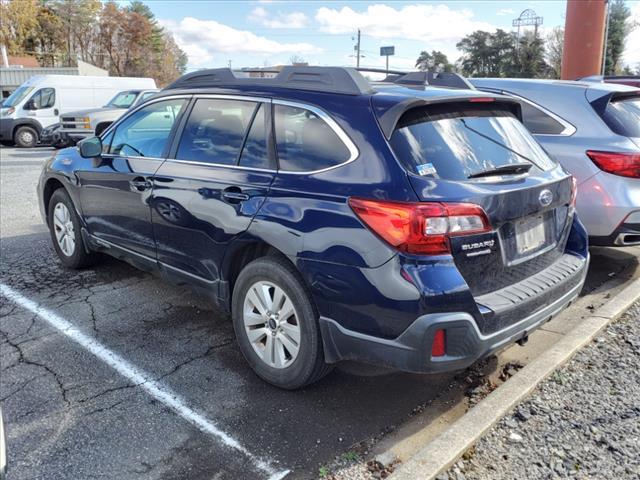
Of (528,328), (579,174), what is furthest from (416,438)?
(579,174)

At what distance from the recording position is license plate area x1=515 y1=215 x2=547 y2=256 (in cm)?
307

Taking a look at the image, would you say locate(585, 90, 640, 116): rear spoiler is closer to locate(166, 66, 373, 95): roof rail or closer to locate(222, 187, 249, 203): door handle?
locate(166, 66, 373, 95): roof rail

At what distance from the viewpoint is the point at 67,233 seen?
5402 mm

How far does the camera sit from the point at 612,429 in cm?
296

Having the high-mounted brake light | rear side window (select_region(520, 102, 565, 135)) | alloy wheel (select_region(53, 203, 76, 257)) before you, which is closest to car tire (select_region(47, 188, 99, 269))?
alloy wheel (select_region(53, 203, 76, 257))

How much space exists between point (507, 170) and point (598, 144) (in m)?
2.15

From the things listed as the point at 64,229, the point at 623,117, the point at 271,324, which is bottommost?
the point at 271,324

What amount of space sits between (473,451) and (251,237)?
1.64 meters

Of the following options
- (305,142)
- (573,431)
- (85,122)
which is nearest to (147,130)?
(305,142)

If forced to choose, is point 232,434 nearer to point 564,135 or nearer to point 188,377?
point 188,377

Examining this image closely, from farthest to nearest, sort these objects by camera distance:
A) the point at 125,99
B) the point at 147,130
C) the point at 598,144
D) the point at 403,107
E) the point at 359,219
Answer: the point at 125,99
the point at 598,144
the point at 147,130
the point at 403,107
the point at 359,219

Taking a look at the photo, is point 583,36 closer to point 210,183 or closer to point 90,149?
point 90,149

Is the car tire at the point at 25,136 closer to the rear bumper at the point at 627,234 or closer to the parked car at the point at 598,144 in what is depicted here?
the parked car at the point at 598,144

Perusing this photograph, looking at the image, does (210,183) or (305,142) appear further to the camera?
(210,183)
